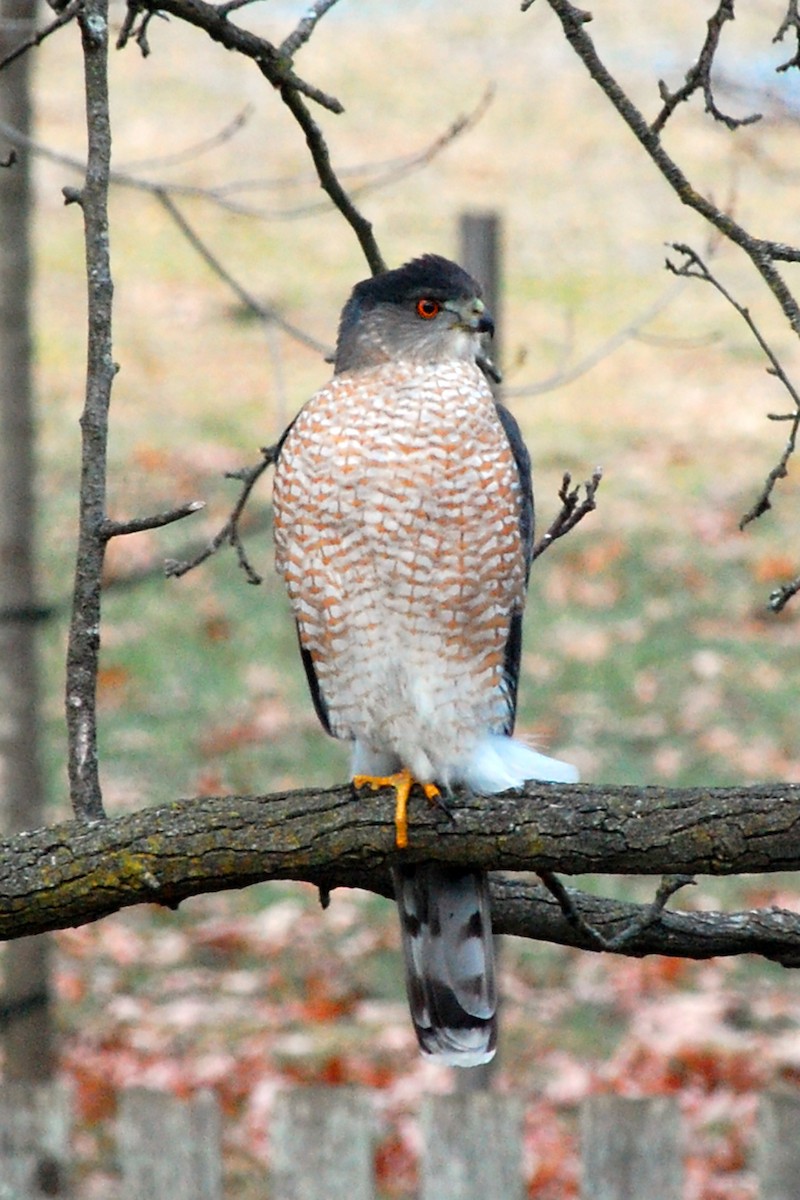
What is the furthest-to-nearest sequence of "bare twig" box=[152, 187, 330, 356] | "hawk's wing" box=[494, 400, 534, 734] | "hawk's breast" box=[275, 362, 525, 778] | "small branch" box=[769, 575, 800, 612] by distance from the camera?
1. "bare twig" box=[152, 187, 330, 356]
2. "hawk's wing" box=[494, 400, 534, 734]
3. "hawk's breast" box=[275, 362, 525, 778]
4. "small branch" box=[769, 575, 800, 612]

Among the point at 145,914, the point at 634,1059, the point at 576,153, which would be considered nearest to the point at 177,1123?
the point at 634,1059

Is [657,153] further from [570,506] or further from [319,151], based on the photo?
[319,151]

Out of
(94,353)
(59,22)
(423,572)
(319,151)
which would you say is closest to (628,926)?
(423,572)

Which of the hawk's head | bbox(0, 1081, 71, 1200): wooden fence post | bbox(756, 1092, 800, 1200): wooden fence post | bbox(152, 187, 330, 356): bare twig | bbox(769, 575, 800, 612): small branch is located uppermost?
bbox(152, 187, 330, 356): bare twig

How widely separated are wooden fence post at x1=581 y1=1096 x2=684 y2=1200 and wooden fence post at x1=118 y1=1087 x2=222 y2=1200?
0.95 meters

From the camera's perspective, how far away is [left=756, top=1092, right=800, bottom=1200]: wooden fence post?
3965 millimetres

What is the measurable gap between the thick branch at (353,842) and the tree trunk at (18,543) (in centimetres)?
224

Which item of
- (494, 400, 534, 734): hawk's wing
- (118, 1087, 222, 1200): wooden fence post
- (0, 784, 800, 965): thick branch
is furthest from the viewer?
(118, 1087, 222, 1200): wooden fence post

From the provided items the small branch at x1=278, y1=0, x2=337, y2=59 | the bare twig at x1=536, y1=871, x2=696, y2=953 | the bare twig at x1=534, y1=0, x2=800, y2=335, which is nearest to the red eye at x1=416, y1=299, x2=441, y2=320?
the small branch at x1=278, y1=0, x2=337, y2=59

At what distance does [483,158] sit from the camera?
74.4ft

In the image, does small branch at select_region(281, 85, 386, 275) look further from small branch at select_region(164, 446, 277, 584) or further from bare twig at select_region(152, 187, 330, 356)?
small branch at select_region(164, 446, 277, 584)

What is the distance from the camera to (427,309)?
11.8ft

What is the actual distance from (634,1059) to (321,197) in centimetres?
1720

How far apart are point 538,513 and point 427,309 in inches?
363
